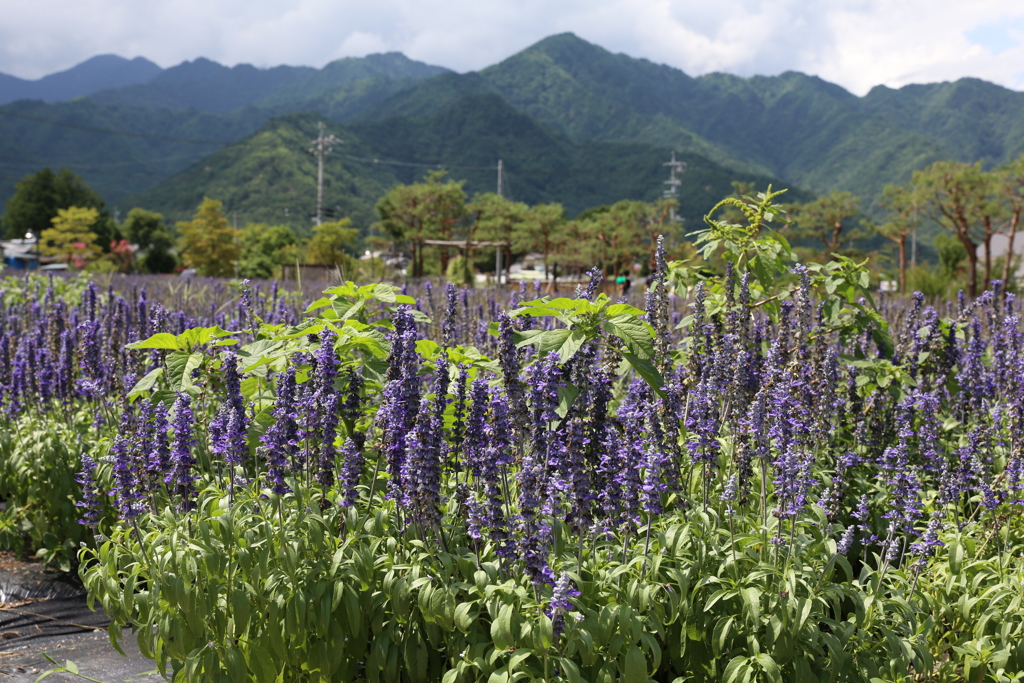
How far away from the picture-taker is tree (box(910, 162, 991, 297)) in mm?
34125

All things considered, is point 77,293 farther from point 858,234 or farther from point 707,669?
point 858,234

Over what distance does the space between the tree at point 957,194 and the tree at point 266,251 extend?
39587 mm

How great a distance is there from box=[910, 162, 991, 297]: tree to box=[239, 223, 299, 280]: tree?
39.6 meters

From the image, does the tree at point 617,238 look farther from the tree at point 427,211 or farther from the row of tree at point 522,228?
the tree at point 427,211

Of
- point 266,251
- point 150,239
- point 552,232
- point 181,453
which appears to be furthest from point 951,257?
point 150,239

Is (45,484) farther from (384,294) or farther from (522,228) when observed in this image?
(522,228)

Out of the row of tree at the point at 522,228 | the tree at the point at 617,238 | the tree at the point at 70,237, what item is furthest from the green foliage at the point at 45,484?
the tree at the point at 70,237

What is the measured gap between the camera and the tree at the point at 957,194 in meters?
34.1

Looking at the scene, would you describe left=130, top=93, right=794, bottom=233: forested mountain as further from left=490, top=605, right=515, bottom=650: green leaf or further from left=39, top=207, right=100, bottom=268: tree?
left=490, top=605, right=515, bottom=650: green leaf

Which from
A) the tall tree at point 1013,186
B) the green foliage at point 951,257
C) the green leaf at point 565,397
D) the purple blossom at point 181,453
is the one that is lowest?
the purple blossom at point 181,453

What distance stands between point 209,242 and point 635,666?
2086 inches

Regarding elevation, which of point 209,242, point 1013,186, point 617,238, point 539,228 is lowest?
point 617,238

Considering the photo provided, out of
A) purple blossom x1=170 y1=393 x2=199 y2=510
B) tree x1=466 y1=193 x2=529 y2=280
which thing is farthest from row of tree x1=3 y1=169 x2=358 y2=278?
purple blossom x1=170 y1=393 x2=199 y2=510

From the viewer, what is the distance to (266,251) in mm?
59969
